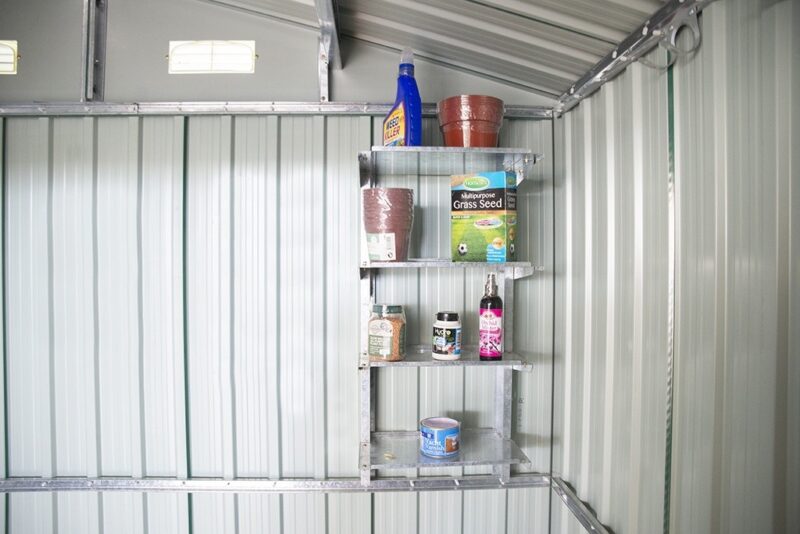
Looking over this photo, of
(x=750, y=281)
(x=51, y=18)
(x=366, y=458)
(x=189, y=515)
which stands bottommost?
(x=189, y=515)

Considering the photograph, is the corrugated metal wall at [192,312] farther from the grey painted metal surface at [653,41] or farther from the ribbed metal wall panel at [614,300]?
the grey painted metal surface at [653,41]

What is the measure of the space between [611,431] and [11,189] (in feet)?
8.66

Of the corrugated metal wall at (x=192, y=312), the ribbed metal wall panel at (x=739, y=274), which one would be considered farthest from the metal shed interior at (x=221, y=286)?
the ribbed metal wall panel at (x=739, y=274)

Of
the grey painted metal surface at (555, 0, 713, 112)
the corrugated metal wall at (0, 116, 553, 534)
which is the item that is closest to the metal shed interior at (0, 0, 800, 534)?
the corrugated metal wall at (0, 116, 553, 534)

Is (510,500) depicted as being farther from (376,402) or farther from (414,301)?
(414,301)

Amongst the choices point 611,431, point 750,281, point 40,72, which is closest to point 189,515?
point 611,431

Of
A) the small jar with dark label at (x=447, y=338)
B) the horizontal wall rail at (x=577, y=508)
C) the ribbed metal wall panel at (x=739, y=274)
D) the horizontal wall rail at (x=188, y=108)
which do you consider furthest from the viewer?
the horizontal wall rail at (x=188, y=108)

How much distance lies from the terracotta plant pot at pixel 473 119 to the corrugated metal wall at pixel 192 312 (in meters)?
0.32

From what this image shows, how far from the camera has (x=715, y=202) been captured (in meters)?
1.07

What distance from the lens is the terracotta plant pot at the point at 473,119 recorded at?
167 cm

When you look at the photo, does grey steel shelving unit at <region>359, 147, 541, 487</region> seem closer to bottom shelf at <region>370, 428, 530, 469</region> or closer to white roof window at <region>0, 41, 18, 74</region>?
bottom shelf at <region>370, 428, 530, 469</region>

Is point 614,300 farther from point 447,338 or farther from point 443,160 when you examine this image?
point 443,160

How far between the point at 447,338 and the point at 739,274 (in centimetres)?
93

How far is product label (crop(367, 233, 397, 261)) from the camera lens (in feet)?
5.41
